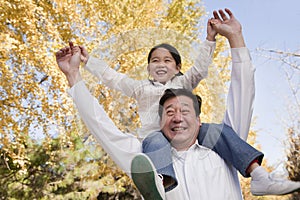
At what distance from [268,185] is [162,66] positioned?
0.60 meters

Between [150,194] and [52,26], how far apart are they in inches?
201

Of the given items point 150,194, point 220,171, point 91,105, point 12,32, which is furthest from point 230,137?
point 12,32

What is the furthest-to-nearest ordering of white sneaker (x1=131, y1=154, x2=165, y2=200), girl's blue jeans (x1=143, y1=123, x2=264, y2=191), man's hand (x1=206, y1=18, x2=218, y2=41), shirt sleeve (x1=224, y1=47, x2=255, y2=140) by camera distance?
man's hand (x1=206, y1=18, x2=218, y2=41) → shirt sleeve (x1=224, y1=47, x2=255, y2=140) → girl's blue jeans (x1=143, y1=123, x2=264, y2=191) → white sneaker (x1=131, y1=154, x2=165, y2=200)

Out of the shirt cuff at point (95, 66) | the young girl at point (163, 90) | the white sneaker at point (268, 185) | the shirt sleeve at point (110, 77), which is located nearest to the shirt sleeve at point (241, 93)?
the young girl at point (163, 90)

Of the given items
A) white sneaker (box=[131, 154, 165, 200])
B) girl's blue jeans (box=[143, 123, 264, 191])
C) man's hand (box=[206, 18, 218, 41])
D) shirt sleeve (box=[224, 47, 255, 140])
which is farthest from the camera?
man's hand (box=[206, 18, 218, 41])

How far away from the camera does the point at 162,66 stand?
1535mm

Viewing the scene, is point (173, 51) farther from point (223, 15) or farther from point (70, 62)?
point (70, 62)

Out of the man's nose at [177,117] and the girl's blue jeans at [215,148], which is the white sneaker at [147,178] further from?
the man's nose at [177,117]

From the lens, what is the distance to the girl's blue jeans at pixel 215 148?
1.37 metres

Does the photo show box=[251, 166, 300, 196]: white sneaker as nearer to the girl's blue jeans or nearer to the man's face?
the girl's blue jeans

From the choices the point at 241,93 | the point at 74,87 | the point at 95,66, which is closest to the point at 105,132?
the point at 74,87

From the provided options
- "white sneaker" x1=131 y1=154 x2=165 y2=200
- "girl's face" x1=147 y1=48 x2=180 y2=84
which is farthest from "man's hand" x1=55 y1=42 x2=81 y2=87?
"white sneaker" x1=131 y1=154 x2=165 y2=200

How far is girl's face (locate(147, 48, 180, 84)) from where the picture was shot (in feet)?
5.01

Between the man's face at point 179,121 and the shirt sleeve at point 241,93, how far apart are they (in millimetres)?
163
